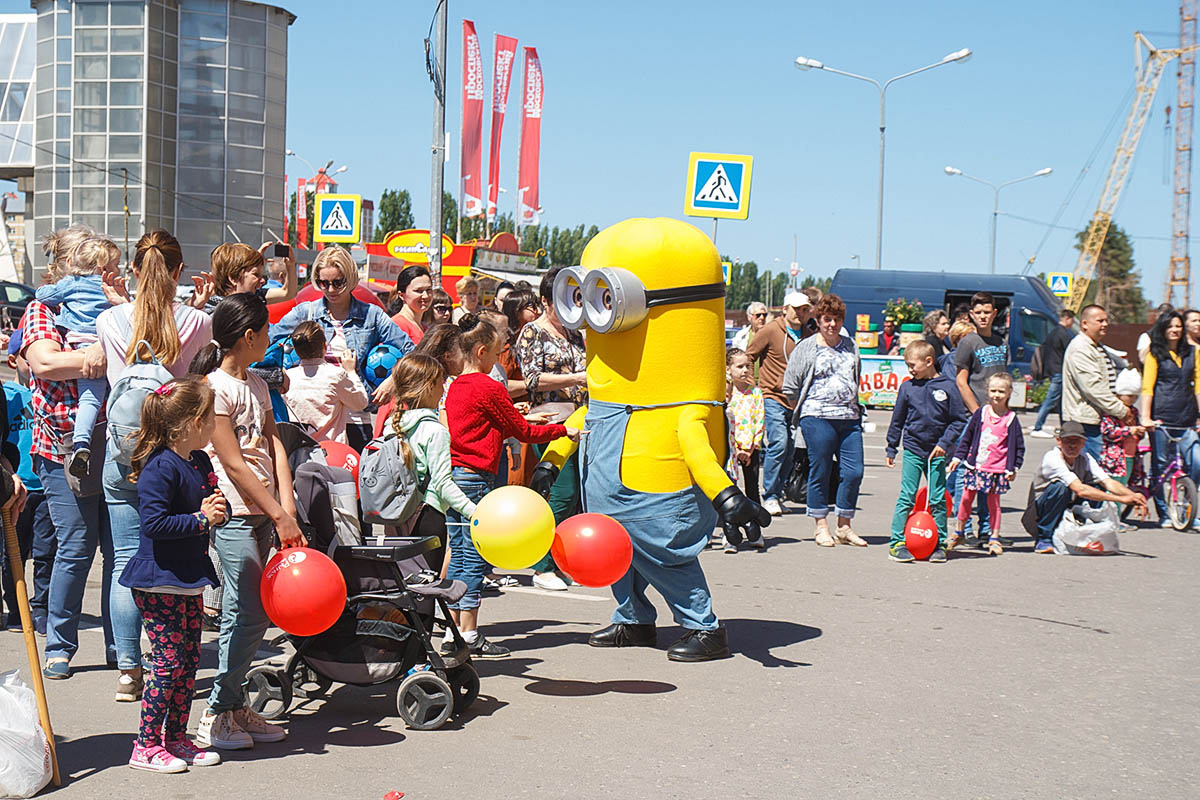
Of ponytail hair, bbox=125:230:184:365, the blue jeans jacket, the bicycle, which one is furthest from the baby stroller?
the bicycle

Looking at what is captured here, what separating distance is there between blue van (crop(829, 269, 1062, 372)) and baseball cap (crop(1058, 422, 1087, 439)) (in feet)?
56.7

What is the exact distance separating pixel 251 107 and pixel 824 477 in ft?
144

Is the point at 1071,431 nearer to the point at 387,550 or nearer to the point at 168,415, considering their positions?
the point at 387,550

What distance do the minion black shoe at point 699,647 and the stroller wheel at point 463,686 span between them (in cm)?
128

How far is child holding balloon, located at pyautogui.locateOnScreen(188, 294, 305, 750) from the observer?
4.85 m

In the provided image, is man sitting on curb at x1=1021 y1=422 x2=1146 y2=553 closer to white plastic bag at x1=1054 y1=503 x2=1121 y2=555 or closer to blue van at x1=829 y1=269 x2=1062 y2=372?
white plastic bag at x1=1054 y1=503 x2=1121 y2=555

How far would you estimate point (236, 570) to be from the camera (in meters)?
4.85

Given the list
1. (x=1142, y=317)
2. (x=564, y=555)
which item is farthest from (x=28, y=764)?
(x=1142, y=317)

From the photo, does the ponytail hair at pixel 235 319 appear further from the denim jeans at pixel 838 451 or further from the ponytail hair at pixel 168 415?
the denim jeans at pixel 838 451

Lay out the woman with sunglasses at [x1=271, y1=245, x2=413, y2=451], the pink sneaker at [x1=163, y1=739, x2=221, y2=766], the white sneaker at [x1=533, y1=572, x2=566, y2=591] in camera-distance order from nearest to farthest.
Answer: the pink sneaker at [x1=163, y1=739, x2=221, y2=766], the woman with sunglasses at [x1=271, y1=245, x2=413, y2=451], the white sneaker at [x1=533, y1=572, x2=566, y2=591]

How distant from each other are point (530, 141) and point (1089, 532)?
34021 millimetres

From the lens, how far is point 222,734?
192 inches

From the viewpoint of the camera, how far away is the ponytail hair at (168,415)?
4.52 metres

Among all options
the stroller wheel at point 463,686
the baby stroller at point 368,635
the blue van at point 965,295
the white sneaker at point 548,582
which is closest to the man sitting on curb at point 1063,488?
the white sneaker at point 548,582
